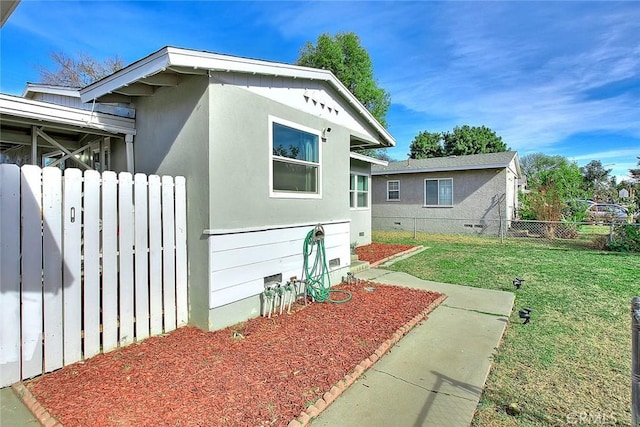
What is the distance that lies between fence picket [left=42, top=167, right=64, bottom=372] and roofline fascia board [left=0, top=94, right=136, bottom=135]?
2.02 meters

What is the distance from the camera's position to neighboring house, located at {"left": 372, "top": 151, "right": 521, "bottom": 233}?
558 inches

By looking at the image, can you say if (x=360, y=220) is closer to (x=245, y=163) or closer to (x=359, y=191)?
(x=359, y=191)

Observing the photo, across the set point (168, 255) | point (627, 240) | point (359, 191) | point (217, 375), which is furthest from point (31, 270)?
point (627, 240)

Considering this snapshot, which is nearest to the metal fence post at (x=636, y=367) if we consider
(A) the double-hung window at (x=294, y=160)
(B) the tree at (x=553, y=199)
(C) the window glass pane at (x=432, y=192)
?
(A) the double-hung window at (x=294, y=160)

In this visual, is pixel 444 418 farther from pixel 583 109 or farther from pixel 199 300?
pixel 583 109

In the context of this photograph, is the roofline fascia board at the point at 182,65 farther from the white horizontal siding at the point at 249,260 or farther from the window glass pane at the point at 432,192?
the window glass pane at the point at 432,192

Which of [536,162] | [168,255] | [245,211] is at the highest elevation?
[536,162]

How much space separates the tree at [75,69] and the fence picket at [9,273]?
1918 centimetres

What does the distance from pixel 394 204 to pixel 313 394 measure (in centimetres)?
1468

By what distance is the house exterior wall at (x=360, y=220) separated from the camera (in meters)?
10.9

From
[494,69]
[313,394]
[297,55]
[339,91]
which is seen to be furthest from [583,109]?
[313,394]

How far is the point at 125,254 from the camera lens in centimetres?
344
